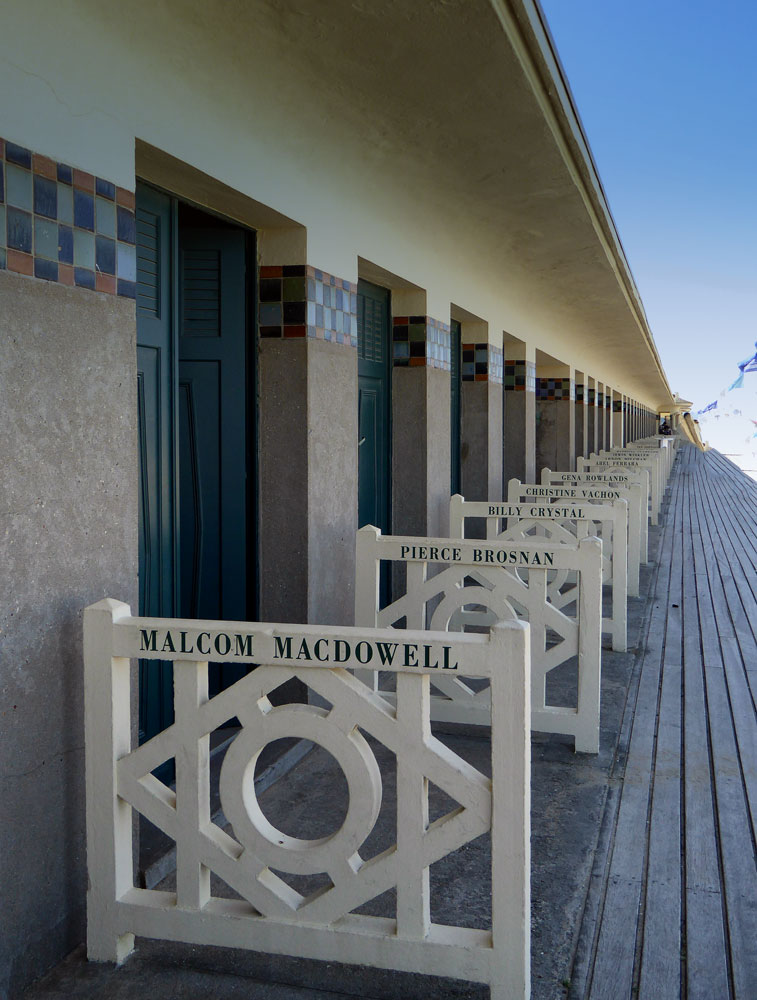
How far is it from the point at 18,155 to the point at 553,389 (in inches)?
442

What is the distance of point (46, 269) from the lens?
2.06 metres

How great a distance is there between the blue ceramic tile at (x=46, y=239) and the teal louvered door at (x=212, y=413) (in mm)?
1638

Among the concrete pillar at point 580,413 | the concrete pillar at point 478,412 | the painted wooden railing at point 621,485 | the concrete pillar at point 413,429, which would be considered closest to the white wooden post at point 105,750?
the concrete pillar at point 413,429

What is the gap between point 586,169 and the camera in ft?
16.3

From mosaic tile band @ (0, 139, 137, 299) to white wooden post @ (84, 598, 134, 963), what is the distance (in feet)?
2.68

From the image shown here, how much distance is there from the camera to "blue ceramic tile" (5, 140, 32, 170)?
197 centimetres

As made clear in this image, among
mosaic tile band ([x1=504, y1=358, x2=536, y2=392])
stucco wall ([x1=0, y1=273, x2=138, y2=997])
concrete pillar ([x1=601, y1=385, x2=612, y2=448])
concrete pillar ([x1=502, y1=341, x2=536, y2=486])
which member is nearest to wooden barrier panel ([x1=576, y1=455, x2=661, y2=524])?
concrete pillar ([x1=502, y1=341, x2=536, y2=486])

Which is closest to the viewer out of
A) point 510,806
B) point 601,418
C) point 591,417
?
point 510,806

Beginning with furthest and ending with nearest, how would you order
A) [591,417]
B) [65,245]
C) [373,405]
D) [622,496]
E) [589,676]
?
1. [591,417]
2. [622,496]
3. [373,405]
4. [589,676]
5. [65,245]

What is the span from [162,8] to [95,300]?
0.99 metres

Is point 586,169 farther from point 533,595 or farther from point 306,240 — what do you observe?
point 533,595

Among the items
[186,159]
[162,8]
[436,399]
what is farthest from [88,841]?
[436,399]

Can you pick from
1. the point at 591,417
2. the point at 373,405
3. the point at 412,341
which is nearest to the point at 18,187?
the point at 373,405

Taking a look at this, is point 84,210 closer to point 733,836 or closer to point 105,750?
point 105,750
